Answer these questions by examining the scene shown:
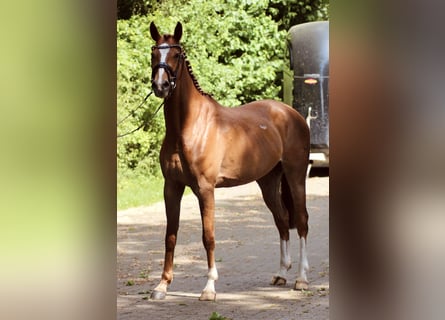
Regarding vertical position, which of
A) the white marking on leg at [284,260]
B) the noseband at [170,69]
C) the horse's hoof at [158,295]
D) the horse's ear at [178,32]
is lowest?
the horse's hoof at [158,295]

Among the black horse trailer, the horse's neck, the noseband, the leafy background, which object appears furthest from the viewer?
the black horse trailer

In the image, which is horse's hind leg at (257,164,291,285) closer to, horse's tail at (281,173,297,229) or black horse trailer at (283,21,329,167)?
horse's tail at (281,173,297,229)

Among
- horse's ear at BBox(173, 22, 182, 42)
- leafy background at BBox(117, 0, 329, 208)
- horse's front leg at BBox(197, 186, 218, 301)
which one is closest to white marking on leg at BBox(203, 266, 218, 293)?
horse's front leg at BBox(197, 186, 218, 301)

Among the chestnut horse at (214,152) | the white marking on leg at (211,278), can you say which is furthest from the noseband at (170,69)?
the white marking on leg at (211,278)

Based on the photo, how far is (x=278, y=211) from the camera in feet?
25.4

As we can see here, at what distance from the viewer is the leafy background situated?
14.6 m

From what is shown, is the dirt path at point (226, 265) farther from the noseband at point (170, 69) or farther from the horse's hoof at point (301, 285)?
the noseband at point (170, 69)

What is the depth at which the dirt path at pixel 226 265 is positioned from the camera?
21.8 ft

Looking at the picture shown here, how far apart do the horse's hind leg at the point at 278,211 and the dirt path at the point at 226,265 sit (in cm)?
14

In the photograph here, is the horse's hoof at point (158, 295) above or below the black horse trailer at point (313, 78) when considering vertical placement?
below

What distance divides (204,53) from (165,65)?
31.2ft

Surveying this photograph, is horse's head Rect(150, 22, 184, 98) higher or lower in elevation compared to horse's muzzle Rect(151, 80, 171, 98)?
higher

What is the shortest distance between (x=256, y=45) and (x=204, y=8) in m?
2.34
